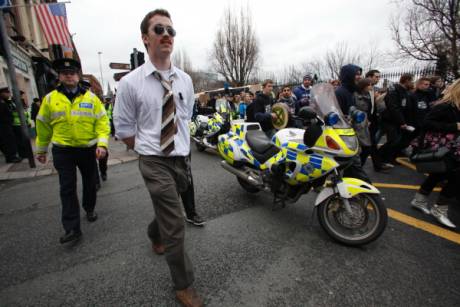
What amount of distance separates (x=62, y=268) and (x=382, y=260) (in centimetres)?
297

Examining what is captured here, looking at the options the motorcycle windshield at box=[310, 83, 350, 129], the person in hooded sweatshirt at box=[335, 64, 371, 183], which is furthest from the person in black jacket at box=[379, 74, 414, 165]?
the motorcycle windshield at box=[310, 83, 350, 129]

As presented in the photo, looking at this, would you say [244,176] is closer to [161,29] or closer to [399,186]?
[161,29]

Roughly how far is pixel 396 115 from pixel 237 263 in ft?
14.1

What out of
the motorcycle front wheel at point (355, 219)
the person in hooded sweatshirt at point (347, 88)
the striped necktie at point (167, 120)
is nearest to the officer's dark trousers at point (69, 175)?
the striped necktie at point (167, 120)

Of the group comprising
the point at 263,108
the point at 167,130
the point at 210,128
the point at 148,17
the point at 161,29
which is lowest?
the point at 210,128

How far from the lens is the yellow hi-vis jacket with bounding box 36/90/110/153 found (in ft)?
8.84

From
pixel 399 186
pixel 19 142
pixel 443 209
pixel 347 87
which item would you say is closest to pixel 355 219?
pixel 443 209

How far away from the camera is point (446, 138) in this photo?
9.70 feet

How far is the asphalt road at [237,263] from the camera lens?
1896mm

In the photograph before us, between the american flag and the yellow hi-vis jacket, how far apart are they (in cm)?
628

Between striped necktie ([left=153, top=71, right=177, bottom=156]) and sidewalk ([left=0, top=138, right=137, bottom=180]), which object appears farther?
sidewalk ([left=0, top=138, right=137, bottom=180])

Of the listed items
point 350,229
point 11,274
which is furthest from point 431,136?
point 11,274

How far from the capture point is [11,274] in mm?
2260

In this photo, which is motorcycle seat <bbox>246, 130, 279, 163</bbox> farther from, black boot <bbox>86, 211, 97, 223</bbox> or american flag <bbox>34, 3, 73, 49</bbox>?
american flag <bbox>34, 3, 73, 49</bbox>
